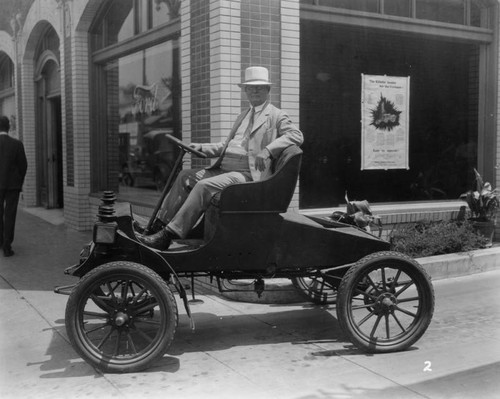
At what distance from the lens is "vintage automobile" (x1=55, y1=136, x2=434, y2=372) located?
4328 millimetres

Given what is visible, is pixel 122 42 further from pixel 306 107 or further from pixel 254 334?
pixel 254 334

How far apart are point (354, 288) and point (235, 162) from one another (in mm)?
1438

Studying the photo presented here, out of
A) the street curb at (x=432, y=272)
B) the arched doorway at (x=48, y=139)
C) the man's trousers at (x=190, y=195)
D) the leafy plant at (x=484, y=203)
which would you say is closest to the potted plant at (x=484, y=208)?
the leafy plant at (x=484, y=203)

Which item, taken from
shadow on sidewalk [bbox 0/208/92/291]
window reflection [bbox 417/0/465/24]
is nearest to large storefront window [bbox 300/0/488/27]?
window reflection [bbox 417/0/465/24]

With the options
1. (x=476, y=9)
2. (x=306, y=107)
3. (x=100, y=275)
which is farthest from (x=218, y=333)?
(x=476, y=9)

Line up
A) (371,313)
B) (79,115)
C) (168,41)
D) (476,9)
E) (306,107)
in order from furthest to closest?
(79,115), (476,9), (168,41), (306,107), (371,313)

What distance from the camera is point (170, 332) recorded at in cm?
433

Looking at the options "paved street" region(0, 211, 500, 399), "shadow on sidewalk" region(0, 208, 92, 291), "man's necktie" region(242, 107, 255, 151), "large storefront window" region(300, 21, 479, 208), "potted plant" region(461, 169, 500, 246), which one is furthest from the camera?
"potted plant" region(461, 169, 500, 246)

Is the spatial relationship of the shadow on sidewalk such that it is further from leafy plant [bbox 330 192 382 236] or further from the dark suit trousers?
leafy plant [bbox 330 192 382 236]

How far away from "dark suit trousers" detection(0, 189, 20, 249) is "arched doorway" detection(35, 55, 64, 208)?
458 cm

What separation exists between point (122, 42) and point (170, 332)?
648cm

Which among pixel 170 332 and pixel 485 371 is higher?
pixel 170 332

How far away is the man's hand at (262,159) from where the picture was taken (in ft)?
15.6

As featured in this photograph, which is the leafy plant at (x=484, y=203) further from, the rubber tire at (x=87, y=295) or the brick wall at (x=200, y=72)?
the rubber tire at (x=87, y=295)
